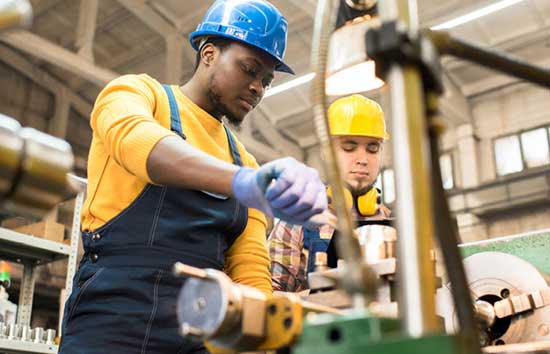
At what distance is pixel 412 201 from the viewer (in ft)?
1.67

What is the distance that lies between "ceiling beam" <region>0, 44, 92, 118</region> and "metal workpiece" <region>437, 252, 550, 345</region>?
667cm

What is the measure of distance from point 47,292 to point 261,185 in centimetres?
603

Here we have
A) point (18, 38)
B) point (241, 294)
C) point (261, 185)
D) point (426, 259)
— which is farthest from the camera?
point (18, 38)

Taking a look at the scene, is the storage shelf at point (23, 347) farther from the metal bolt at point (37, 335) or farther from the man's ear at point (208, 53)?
the man's ear at point (208, 53)

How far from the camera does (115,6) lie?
6.48m

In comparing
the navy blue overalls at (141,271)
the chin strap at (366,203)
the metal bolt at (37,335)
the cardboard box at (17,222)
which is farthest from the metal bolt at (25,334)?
the navy blue overalls at (141,271)

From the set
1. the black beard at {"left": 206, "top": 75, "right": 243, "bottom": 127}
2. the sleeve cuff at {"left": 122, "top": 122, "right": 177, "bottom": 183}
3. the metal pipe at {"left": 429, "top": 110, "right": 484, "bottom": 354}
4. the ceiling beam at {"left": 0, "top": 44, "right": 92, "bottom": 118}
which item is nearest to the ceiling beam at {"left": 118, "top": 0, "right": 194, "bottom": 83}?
the ceiling beam at {"left": 0, "top": 44, "right": 92, "bottom": 118}

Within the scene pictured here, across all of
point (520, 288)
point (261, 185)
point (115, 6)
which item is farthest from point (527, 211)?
point (261, 185)

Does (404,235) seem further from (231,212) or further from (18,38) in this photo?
(18,38)

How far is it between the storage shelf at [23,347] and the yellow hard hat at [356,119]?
1401 mm

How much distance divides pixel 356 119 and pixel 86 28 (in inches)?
178

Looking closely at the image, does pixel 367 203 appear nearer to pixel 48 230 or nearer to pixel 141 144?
pixel 141 144

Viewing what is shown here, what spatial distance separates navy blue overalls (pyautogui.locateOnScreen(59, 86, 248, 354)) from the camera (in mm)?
1129

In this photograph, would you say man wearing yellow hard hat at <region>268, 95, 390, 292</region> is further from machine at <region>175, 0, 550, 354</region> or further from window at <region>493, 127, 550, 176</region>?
window at <region>493, 127, 550, 176</region>
